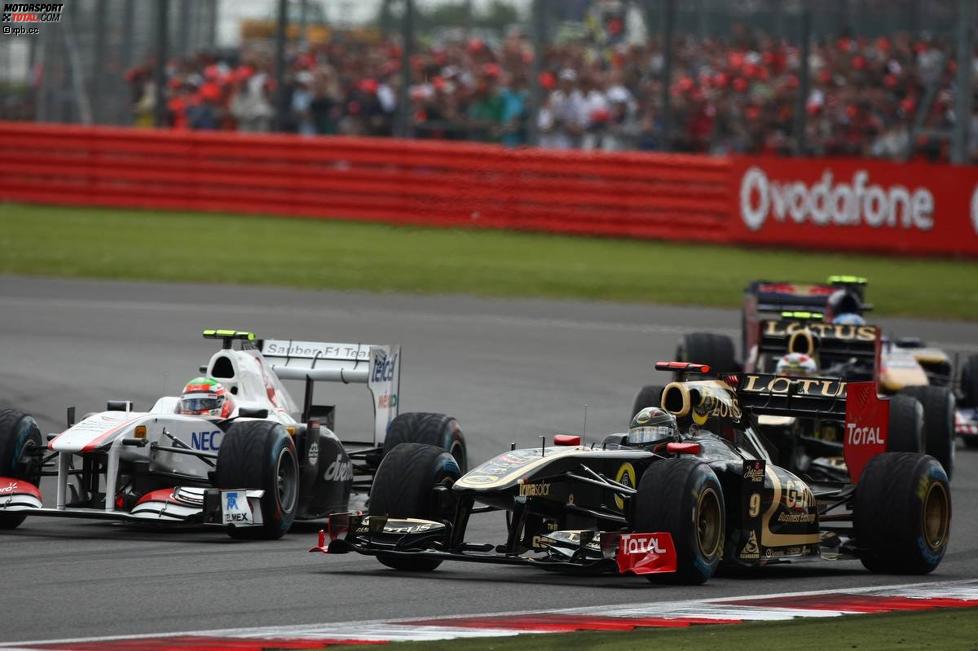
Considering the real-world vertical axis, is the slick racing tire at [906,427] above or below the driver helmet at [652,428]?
below

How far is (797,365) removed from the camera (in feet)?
48.7

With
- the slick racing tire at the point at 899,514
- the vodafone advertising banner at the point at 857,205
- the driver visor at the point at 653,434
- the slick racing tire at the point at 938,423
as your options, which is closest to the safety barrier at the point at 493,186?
the vodafone advertising banner at the point at 857,205

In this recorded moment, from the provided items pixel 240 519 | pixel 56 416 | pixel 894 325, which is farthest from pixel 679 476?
pixel 894 325

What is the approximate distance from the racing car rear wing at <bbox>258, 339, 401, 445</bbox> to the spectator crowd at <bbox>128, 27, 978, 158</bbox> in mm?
18694

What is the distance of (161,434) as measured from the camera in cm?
1145

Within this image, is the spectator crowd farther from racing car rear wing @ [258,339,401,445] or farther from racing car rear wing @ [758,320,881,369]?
racing car rear wing @ [258,339,401,445]

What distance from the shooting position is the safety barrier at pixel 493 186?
29859mm

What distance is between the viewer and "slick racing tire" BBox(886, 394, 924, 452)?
1377 cm

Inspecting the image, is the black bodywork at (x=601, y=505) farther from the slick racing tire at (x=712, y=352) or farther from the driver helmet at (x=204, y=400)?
the slick racing tire at (x=712, y=352)

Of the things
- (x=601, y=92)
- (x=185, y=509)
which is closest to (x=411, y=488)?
(x=185, y=509)

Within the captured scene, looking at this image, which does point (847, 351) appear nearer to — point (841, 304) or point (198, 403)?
point (841, 304)

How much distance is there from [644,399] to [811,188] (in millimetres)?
17897

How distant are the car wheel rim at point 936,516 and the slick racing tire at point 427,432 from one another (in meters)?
3.01

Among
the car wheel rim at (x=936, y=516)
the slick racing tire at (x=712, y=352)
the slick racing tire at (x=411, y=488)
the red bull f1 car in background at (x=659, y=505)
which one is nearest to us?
the red bull f1 car in background at (x=659, y=505)
